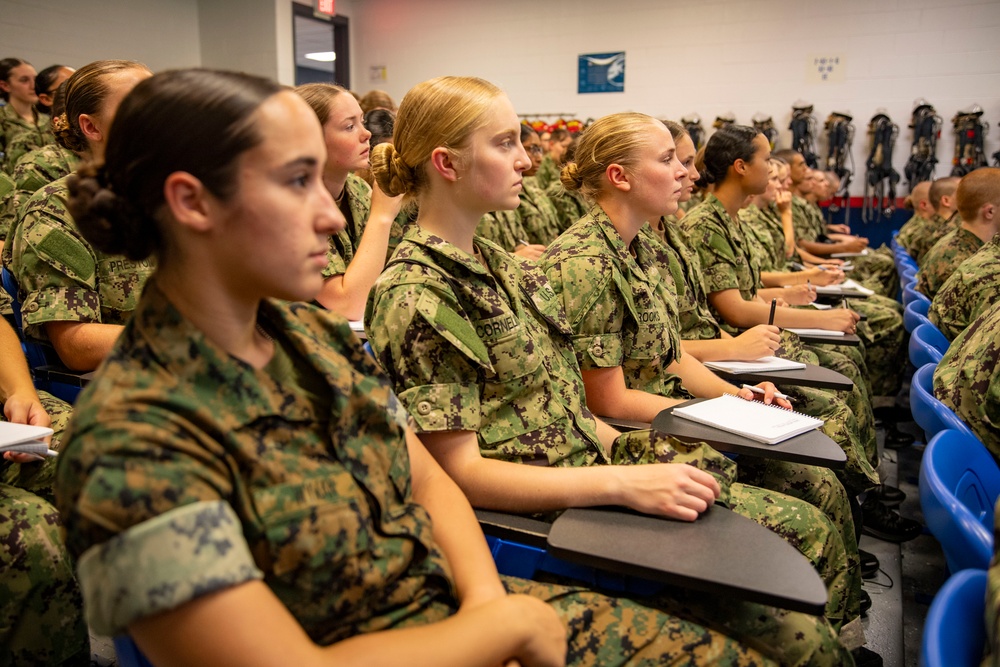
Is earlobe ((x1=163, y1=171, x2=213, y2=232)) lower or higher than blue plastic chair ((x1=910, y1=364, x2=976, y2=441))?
higher

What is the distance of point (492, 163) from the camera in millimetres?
1515

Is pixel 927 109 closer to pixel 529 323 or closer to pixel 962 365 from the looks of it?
pixel 962 365

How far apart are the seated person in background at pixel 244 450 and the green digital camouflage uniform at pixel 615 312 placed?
90 centimetres

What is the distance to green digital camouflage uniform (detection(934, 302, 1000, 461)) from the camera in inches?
73.5

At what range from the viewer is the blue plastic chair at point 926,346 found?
2.26m

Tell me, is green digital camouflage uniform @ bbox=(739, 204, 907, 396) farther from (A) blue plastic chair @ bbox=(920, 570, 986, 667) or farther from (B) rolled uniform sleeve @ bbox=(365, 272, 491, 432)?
(A) blue plastic chair @ bbox=(920, 570, 986, 667)

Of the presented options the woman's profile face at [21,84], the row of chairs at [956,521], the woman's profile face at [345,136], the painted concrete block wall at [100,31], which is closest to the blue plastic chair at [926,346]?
the row of chairs at [956,521]

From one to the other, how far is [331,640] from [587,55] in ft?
27.7

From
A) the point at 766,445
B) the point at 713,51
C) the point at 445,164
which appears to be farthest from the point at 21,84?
the point at 713,51

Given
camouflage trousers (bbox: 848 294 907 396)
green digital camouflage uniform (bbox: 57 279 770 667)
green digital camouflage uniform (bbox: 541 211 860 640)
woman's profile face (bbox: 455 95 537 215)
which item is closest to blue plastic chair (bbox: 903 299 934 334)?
camouflage trousers (bbox: 848 294 907 396)

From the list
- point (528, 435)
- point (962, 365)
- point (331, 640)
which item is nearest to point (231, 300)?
point (331, 640)

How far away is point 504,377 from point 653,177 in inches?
37.4

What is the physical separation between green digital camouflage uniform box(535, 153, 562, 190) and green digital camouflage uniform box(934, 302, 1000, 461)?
15.4 ft

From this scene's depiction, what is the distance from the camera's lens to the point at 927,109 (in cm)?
732
